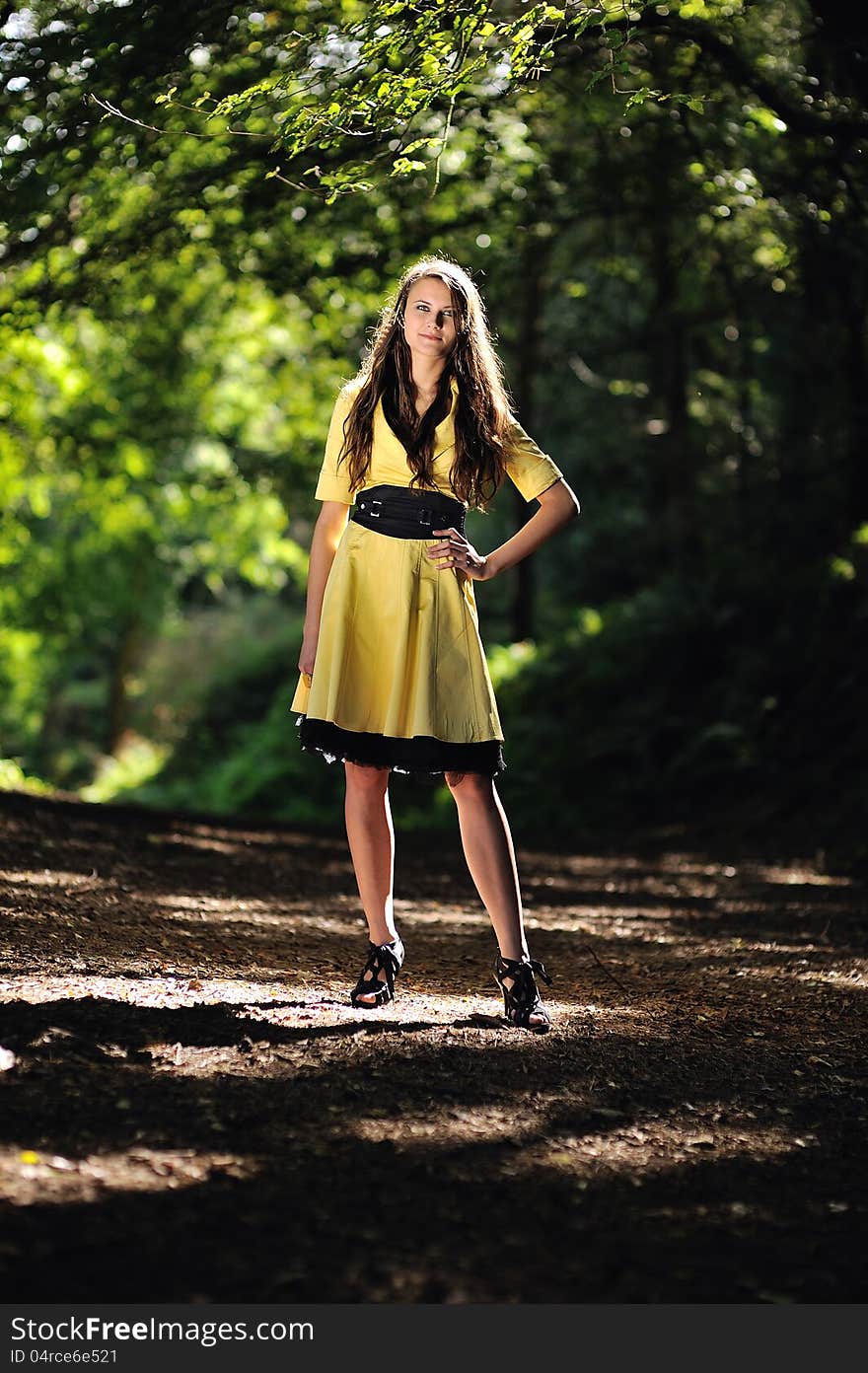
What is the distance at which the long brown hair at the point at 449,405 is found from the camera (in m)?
4.17

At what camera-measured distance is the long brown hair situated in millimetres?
4172

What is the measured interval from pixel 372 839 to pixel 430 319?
172cm

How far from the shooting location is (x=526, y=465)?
4266 mm

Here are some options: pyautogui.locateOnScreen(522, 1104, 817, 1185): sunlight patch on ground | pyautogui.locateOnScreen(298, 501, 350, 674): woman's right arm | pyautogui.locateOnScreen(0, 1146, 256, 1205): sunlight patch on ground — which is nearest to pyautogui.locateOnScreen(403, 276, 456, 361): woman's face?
pyautogui.locateOnScreen(298, 501, 350, 674): woman's right arm

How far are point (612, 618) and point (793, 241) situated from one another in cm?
564

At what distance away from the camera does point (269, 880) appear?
770 centimetres

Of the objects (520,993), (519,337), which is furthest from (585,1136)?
(519,337)

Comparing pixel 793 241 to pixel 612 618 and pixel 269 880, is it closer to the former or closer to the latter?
pixel 612 618

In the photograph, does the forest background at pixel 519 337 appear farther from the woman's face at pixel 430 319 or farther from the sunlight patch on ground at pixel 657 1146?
the sunlight patch on ground at pixel 657 1146

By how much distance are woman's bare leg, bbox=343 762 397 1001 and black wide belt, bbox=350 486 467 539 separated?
0.78m

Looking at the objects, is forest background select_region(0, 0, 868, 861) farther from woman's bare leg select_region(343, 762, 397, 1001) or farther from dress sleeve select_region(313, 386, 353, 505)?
woman's bare leg select_region(343, 762, 397, 1001)

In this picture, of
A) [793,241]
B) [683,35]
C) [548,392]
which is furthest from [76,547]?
[683,35]

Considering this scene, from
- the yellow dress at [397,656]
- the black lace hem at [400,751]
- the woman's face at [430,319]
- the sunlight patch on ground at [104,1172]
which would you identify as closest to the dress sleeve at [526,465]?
the yellow dress at [397,656]

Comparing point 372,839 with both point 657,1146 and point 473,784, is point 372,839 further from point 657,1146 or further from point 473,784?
point 657,1146
